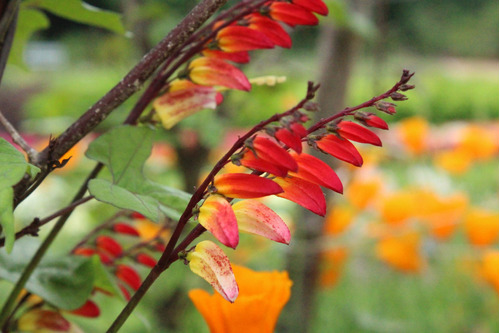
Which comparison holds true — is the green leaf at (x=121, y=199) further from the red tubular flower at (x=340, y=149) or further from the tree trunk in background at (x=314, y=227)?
the tree trunk in background at (x=314, y=227)

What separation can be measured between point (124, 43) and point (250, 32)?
1.01 metres

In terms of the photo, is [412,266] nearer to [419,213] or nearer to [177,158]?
[419,213]

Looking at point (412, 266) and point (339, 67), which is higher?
point (339, 67)

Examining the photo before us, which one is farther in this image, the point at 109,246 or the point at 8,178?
the point at 109,246

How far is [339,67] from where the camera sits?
836 mm

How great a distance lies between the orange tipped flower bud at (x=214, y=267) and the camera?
17 centimetres

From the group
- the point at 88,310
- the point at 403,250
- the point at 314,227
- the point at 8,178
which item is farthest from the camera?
the point at 403,250

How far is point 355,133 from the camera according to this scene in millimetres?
177

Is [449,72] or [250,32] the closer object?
[250,32]

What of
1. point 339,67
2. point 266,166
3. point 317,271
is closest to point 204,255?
point 266,166

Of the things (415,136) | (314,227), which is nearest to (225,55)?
(314,227)

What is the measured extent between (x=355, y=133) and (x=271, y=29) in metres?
0.07

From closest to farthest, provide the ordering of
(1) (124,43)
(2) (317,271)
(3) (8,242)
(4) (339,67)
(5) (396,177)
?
1. (3) (8,242)
2. (4) (339,67)
3. (2) (317,271)
4. (1) (124,43)
5. (5) (396,177)

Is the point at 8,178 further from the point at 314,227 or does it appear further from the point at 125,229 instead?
the point at 314,227
